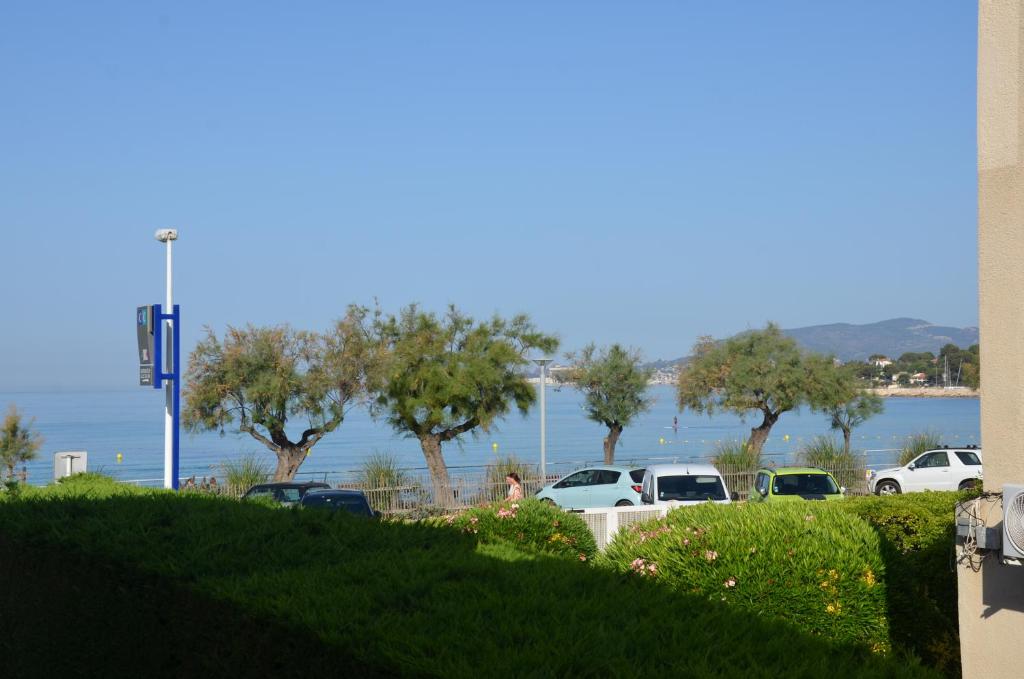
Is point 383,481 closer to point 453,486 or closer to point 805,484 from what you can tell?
point 453,486

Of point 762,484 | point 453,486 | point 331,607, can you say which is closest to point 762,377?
point 453,486

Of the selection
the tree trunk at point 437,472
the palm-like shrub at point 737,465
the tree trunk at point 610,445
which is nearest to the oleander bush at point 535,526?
the tree trunk at point 437,472

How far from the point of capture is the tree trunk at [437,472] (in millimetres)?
31719

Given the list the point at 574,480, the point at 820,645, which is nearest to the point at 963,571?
the point at 820,645

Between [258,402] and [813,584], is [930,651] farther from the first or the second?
[258,402]

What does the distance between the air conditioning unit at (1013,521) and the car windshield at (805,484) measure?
20.7m

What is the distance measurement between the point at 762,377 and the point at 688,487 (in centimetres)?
2181

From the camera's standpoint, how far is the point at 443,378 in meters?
35.2

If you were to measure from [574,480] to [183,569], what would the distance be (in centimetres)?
2406

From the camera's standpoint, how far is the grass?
13.8 ft

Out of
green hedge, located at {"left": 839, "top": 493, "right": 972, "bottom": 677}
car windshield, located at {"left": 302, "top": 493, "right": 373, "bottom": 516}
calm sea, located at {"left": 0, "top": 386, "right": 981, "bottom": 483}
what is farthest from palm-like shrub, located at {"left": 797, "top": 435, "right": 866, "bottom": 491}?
calm sea, located at {"left": 0, "top": 386, "right": 981, "bottom": 483}

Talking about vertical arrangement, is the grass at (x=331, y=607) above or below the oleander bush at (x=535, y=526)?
above

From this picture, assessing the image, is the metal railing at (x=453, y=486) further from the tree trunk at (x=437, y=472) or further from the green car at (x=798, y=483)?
the green car at (x=798, y=483)

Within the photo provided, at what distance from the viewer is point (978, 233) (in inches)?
229
